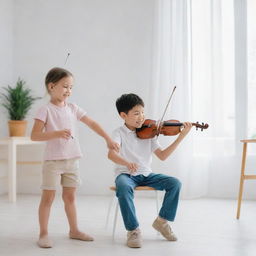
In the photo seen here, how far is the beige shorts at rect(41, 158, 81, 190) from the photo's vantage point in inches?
98.0

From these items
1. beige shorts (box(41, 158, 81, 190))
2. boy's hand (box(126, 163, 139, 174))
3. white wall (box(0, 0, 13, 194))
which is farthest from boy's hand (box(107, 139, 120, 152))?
white wall (box(0, 0, 13, 194))

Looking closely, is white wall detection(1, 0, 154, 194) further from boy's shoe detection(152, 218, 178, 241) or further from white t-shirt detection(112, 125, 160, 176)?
boy's shoe detection(152, 218, 178, 241)

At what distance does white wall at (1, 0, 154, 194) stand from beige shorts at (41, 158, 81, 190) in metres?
1.83

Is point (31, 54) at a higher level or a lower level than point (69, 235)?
higher

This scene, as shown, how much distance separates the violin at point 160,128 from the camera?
101 inches

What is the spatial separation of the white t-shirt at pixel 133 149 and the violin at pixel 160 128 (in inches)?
1.9

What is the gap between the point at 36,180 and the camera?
4566 mm

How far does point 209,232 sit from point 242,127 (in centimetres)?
163

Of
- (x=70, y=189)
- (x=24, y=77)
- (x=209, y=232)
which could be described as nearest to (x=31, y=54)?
(x=24, y=77)

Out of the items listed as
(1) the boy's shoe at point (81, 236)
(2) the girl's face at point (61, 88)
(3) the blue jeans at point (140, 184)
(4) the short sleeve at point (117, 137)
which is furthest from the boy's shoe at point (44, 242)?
(2) the girl's face at point (61, 88)

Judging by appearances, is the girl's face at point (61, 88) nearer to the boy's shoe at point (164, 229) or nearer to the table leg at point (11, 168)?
the boy's shoe at point (164, 229)

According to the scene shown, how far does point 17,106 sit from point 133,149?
81.6 inches

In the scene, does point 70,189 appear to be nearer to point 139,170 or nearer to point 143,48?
point 139,170

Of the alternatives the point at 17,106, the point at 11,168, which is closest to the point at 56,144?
the point at 11,168
